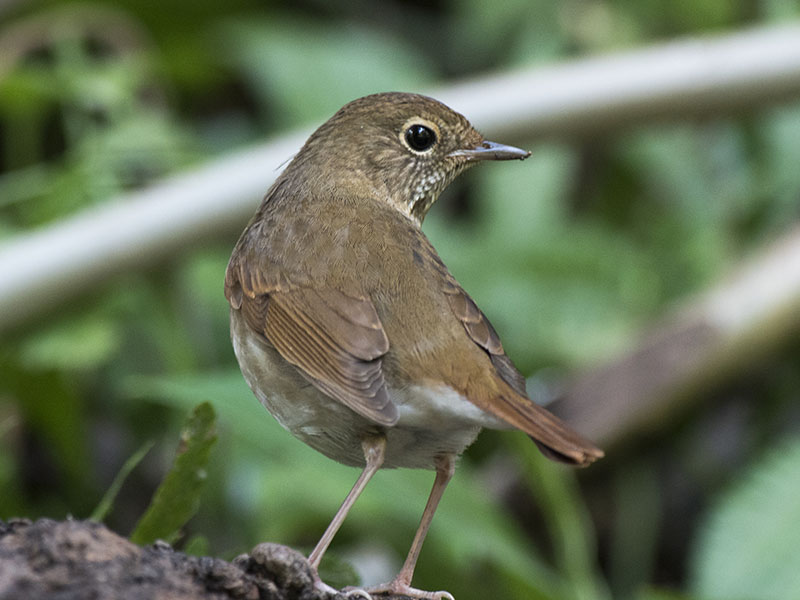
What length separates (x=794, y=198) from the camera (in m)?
6.27

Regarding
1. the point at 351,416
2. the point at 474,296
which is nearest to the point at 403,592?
the point at 351,416

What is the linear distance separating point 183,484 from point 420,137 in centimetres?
99

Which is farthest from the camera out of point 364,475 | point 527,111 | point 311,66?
point 311,66

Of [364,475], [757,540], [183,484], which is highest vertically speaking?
[364,475]

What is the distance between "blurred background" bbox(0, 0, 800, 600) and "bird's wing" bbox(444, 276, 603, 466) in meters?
1.12

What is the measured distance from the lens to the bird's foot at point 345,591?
6.97 feet

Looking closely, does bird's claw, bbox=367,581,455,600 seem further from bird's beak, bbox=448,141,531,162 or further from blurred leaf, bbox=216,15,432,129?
blurred leaf, bbox=216,15,432,129

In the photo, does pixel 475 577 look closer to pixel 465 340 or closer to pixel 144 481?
pixel 465 340

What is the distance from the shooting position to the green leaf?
246cm

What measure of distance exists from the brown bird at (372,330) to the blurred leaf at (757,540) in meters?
1.95

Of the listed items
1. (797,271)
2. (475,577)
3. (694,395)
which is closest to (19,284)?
(475,577)

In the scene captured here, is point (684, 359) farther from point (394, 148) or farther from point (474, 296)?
point (394, 148)

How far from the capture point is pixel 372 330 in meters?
2.37

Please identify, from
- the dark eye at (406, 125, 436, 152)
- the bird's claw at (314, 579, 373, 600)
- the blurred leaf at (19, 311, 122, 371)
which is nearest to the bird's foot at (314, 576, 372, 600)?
the bird's claw at (314, 579, 373, 600)
